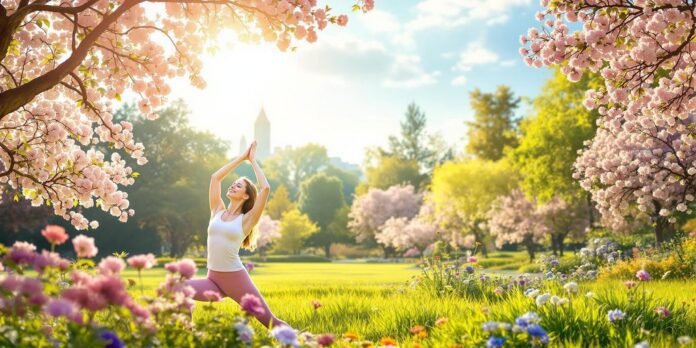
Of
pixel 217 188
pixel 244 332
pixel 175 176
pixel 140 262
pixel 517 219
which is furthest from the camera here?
pixel 175 176

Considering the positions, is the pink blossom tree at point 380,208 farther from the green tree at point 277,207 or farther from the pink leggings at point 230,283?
the pink leggings at point 230,283

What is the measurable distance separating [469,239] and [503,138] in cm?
1552

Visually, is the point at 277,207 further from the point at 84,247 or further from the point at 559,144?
the point at 84,247

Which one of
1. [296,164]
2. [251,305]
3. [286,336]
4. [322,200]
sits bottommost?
[286,336]

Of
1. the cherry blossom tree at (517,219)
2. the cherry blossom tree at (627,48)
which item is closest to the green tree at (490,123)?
the cherry blossom tree at (517,219)

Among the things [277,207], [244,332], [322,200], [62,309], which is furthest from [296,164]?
[62,309]

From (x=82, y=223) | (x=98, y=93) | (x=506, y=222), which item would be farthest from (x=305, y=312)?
(x=506, y=222)

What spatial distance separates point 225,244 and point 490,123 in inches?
2091

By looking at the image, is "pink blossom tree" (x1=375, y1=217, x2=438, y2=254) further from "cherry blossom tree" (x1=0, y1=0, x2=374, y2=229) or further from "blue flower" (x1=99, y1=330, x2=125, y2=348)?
Result: "blue flower" (x1=99, y1=330, x2=125, y2=348)

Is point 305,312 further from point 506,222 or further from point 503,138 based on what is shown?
point 503,138

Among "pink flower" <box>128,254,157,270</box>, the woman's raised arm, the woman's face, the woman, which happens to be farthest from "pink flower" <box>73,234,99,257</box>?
the woman's raised arm

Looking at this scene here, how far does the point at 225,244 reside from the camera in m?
6.80

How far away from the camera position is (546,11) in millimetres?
8695

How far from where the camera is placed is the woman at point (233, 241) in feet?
21.7
